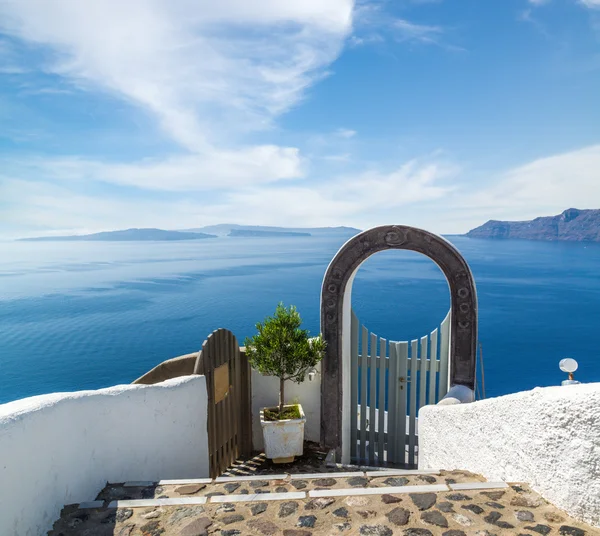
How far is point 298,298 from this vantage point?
151ft

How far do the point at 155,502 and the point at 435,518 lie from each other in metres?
1.72

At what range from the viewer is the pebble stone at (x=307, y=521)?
9.00 feet

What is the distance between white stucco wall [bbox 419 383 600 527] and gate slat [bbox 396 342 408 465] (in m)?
2.56

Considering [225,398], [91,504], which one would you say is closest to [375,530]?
[91,504]

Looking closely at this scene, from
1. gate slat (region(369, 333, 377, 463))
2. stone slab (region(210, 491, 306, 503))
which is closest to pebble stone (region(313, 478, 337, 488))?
stone slab (region(210, 491, 306, 503))

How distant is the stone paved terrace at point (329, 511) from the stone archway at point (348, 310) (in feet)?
8.91

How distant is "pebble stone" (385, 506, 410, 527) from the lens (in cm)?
269

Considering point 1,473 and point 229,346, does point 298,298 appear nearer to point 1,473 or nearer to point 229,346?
point 229,346

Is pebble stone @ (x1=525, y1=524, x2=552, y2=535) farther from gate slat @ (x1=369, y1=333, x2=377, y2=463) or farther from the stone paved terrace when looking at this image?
gate slat @ (x1=369, y1=333, x2=377, y2=463)

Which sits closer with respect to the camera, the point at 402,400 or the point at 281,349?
the point at 281,349

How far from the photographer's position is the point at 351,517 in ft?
9.15

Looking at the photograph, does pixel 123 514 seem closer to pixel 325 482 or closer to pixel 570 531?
pixel 325 482

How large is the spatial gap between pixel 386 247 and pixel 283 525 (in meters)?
3.92

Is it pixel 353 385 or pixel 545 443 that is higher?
pixel 545 443
